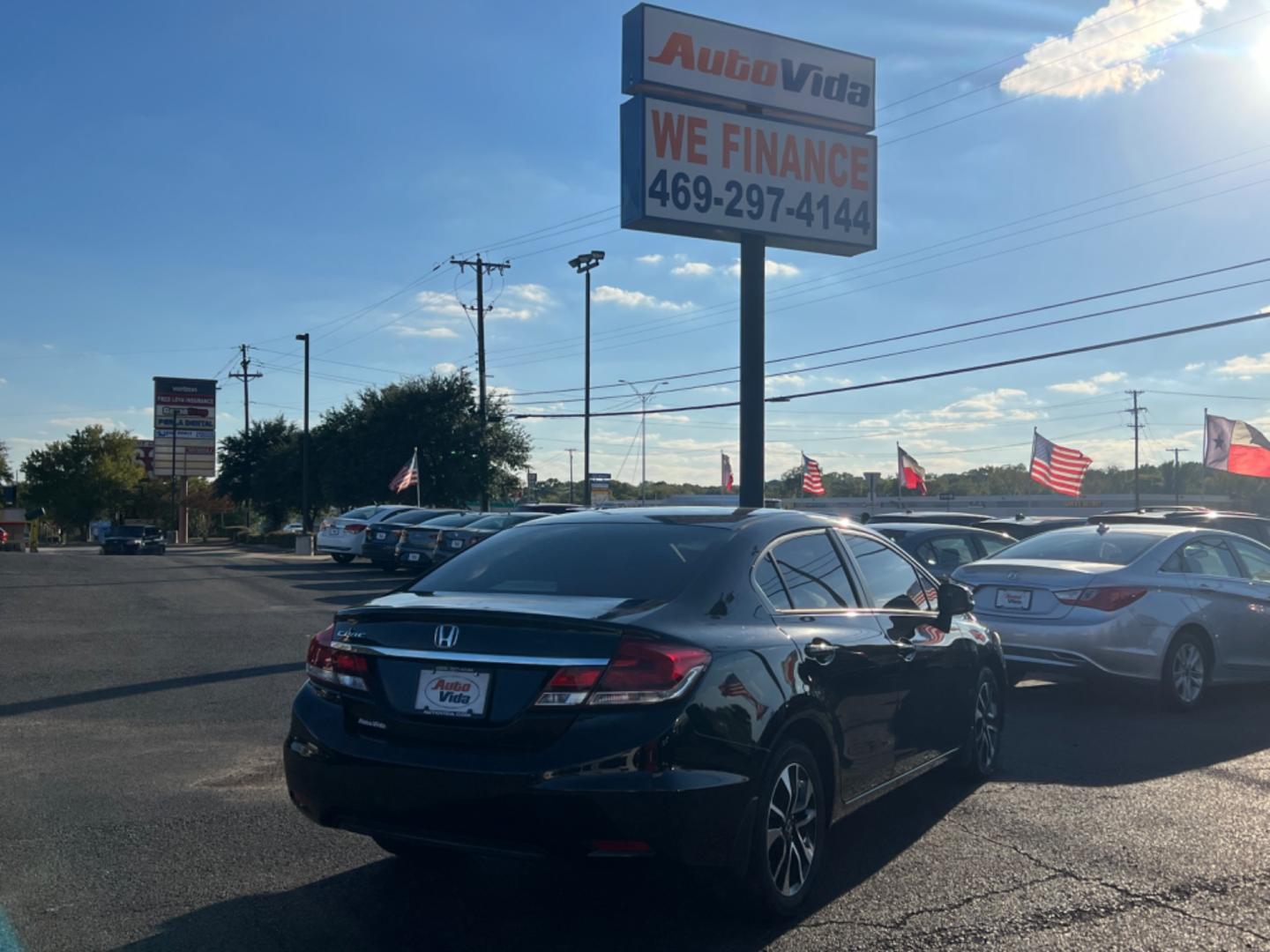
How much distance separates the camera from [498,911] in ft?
15.2

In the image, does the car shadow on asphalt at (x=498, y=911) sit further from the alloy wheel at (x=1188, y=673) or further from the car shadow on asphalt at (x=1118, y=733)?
the alloy wheel at (x=1188, y=673)

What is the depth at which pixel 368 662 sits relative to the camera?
4410 mm

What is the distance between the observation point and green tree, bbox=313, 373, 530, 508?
2069 inches

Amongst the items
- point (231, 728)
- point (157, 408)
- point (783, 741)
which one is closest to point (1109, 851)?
point (783, 741)

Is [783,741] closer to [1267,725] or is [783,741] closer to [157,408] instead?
[1267,725]

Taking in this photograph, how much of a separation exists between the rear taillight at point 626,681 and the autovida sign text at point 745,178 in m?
13.4

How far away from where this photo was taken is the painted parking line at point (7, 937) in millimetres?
4163

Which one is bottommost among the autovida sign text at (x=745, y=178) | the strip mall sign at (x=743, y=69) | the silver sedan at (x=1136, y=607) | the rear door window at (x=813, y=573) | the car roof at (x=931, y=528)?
the silver sedan at (x=1136, y=607)

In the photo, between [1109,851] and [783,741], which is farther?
[1109,851]

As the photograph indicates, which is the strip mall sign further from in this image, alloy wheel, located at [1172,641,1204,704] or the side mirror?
the side mirror

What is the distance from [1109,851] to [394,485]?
128 feet

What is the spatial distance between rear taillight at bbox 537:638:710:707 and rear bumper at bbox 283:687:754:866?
7.7 inches

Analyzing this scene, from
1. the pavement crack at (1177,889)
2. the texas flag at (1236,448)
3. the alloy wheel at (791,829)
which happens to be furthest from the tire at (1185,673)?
A: the texas flag at (1236,448)

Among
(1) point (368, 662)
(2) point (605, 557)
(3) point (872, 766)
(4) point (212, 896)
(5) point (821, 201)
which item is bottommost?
(4) point (212, 896)
